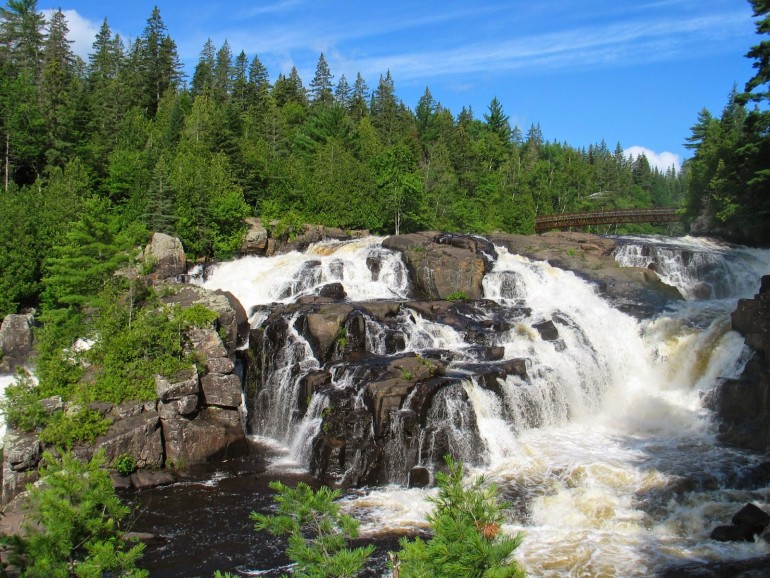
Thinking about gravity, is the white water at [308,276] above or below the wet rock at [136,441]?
above

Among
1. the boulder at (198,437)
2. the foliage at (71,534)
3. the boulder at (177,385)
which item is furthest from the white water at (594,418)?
the foliage at (71,534)

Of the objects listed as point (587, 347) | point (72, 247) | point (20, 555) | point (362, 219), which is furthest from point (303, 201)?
point (20, 555)

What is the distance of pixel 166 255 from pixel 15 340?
9.76m

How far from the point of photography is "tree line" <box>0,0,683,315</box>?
42.3 metres

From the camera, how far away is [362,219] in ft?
178

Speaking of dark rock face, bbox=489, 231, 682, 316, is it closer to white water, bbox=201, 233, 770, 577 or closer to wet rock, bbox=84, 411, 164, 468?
white water, bbox=201, 233, 770, 577

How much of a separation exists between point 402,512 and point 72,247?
21897mm

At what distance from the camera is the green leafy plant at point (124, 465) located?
22438 mm

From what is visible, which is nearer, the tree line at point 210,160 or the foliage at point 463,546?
the foliage at point 463,546

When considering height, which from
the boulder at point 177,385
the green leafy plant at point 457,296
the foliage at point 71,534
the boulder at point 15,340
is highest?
the green leafy plant at point 457,296

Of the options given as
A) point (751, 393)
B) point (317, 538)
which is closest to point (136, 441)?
point (317, 538)

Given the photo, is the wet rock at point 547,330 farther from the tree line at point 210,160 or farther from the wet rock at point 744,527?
the tree line at point 210,160

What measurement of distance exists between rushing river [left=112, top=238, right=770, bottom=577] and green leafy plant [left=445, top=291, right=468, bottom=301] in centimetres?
218

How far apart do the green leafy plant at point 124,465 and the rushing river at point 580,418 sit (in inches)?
67.9
